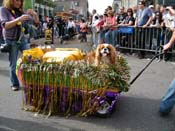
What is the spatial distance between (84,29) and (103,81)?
51.9 ft

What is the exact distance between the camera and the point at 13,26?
547cm

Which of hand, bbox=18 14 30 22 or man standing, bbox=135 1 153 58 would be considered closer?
hand, bbox=18 14 30 22

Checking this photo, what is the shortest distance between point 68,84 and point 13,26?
5.87 ft

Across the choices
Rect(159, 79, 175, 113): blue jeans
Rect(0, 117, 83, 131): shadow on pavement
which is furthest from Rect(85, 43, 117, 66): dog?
Rect(0, 117, 83, 131): shadow on pavement

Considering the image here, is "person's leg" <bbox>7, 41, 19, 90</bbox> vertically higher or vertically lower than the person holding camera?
lower

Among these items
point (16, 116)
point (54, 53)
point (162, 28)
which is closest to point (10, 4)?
point (54, 53)

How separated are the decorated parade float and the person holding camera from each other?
102 cm

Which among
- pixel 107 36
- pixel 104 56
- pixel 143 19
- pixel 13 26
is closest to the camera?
pixel 104 56

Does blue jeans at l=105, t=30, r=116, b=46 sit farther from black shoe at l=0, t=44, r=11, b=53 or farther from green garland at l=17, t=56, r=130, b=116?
green garland at l=17, t=56, r=130, b=116

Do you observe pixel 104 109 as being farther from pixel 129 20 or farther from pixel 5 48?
pixel 129 20

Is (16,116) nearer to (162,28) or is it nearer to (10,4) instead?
(10,4)

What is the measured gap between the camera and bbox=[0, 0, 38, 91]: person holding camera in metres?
5.46

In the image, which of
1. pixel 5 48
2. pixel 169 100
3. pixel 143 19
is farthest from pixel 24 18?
pixel 143 19

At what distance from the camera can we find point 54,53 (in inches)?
188
